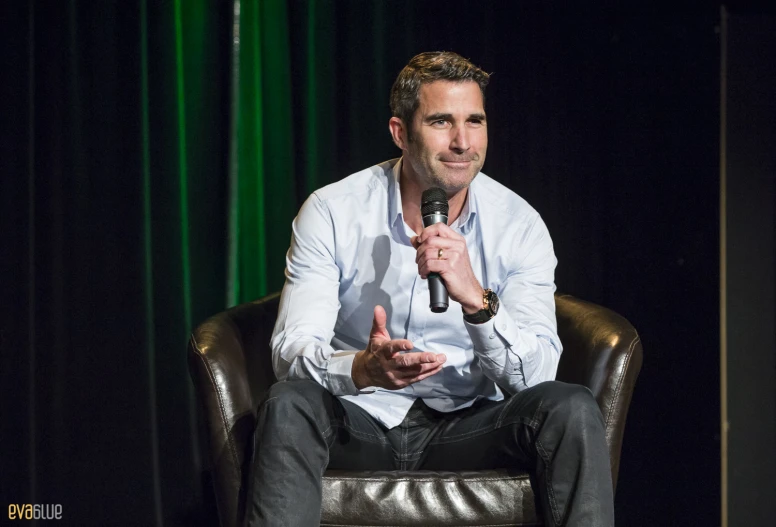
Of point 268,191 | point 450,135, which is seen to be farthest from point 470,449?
point 268,191

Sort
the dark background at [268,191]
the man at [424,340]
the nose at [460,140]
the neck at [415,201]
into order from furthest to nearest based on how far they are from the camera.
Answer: the dark background at [268,191]
the neck at [415,201]
the nose at [460,140]
the man at [424,340]

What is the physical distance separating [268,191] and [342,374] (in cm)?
120

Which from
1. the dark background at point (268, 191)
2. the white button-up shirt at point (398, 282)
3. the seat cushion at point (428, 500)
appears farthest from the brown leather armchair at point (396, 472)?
the dark background at point (268, 191)

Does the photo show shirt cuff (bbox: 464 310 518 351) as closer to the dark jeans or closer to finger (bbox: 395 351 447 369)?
the dark jeans

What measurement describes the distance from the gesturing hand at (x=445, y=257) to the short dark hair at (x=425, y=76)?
1.73 ft

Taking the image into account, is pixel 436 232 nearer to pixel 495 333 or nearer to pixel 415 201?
pixel 495 333

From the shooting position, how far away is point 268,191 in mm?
2830

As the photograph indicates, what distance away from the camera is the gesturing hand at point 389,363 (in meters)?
1.53

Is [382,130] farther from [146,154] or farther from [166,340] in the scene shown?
[166,340]

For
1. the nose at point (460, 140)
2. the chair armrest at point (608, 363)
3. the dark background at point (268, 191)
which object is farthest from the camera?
the dark background at point (268, 191)

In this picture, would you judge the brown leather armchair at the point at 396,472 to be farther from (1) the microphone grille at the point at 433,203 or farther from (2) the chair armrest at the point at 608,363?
(1) the microphone grille at the point at 433,203

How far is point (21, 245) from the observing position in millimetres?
2676

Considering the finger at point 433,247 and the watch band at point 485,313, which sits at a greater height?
the finger at point 433,247

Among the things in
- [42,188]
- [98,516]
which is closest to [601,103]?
[42,188]
